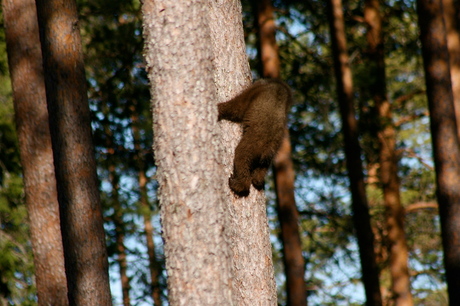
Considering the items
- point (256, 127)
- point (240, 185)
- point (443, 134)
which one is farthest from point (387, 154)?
point (240, 185)

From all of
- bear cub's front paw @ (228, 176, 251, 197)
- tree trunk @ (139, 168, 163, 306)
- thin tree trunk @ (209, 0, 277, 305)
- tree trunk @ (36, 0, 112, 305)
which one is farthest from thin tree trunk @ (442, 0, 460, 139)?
bear cub's front paw @ (228, 176, 251, 197)

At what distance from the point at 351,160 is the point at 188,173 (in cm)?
988

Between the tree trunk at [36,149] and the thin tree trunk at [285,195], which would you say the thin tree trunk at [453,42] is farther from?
the tree trunk at [36,149]

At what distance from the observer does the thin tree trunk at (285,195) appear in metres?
11.2

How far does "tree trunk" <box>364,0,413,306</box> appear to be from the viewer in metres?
15.1

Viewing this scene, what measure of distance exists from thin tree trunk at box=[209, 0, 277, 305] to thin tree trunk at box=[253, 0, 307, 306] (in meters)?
5.69

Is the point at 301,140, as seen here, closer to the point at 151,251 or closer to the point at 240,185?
the point at 151,251

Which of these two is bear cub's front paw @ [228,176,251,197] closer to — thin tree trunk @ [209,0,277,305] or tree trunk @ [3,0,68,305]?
thin tree trunk @ [209,0,277,305]

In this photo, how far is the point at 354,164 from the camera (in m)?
12.9

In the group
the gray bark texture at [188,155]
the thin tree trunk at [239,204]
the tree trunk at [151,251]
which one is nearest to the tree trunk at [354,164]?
the tree trunk at [151,251]

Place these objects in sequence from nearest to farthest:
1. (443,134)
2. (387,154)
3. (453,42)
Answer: (443,134) < (453,42) < (387,154)

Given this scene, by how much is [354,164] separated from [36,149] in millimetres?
7792

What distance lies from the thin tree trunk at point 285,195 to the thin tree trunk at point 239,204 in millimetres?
5688

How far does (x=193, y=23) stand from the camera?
150 inches
